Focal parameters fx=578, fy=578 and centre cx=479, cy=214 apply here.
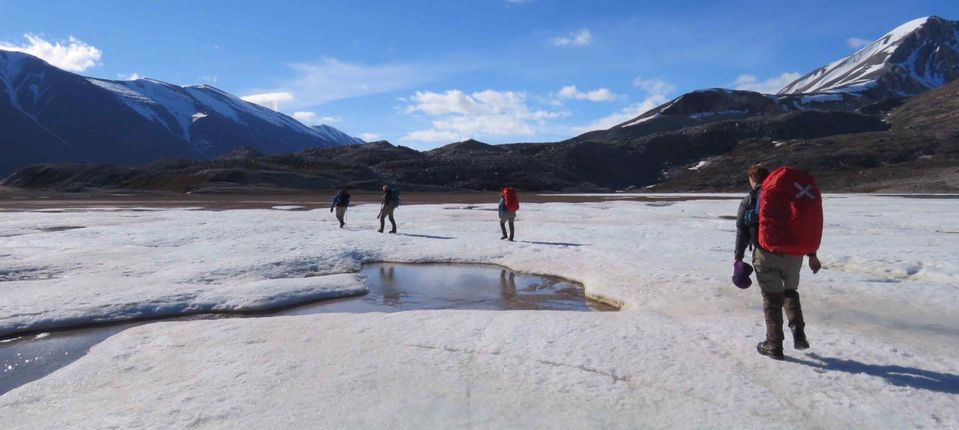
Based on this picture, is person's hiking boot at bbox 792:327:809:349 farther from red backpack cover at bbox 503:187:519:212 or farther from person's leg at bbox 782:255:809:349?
red backpack cover at bbox 503:187:519:212

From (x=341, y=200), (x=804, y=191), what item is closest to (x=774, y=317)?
(x=804, y=191)

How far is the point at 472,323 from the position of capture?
8.88 m

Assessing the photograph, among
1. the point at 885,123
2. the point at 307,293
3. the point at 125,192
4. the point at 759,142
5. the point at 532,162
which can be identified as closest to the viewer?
the point at 307,293

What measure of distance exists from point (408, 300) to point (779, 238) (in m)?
7.62

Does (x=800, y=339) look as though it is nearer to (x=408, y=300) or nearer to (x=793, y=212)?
(x=793, y=212)

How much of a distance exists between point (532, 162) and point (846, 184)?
63734 mm

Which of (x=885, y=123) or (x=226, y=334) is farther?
(x=885, y=123)

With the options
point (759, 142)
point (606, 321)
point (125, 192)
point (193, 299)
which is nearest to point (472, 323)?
point (606, 321)

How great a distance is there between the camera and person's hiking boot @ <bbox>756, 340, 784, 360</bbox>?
697cm

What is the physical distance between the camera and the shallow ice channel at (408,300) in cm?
831

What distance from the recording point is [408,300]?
12.3 m

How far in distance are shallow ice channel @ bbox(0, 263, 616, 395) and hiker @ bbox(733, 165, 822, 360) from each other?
4.47m

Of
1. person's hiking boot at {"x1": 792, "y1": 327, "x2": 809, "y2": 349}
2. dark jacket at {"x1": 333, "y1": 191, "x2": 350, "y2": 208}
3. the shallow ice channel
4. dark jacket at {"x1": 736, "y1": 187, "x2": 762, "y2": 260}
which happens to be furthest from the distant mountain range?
dark jacket at {"x1": 736, "y1": 187, "x2": 762, "y2": 260}

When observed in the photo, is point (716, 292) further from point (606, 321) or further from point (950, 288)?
point (950, 288)
